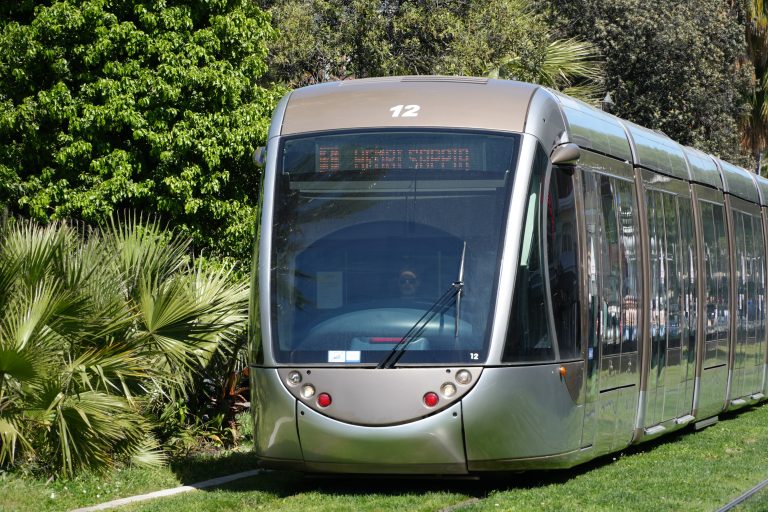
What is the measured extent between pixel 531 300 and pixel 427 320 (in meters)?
0.83

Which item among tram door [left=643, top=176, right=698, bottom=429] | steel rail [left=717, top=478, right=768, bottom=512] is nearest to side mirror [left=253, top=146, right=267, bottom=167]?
tram door [left=643, top=176, right=698, bottom=429]

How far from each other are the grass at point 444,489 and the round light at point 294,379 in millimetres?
884

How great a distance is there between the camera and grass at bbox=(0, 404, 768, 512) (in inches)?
375

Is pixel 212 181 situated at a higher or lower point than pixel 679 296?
higher

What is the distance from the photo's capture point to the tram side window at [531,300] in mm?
9750

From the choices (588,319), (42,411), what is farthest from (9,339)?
(588,319)

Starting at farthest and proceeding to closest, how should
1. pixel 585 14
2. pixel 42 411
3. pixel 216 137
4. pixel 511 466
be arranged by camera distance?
pixel 585 14 → pixel 216 137 → pixel 42 411 → pixel 511 466

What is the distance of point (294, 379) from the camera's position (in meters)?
9.86

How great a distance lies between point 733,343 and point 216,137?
844 cm

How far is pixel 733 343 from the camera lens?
56.1 feet

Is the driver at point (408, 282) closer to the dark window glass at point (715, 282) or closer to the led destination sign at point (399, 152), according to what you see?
the led destination sign at point (399, 152)

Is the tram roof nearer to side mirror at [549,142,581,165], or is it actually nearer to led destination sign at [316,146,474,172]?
side mirror at [549,142,581,165]

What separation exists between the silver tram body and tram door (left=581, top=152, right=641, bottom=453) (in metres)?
0.04

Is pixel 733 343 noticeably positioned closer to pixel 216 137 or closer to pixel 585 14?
pixel 216 137
